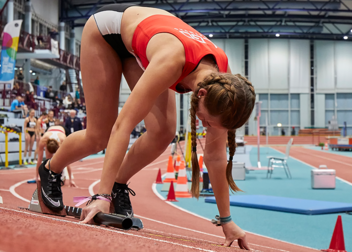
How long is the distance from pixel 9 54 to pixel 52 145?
9285mm

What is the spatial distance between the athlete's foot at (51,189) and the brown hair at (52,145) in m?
3.67

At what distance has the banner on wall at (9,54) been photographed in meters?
13.5

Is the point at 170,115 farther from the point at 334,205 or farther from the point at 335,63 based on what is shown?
the point at 335,63

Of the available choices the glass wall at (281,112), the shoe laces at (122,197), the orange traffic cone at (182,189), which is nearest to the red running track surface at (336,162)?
the orange traffic cone at (182,189)

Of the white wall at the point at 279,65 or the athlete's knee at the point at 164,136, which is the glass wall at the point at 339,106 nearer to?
the white wall at the point at 279,65

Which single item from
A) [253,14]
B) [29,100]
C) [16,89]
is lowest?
[29,100]

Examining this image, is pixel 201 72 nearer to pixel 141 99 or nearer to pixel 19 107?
pixel 141 99

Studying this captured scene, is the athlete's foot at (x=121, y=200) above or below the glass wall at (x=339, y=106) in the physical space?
below

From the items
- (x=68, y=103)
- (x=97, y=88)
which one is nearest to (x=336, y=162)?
(x=97, y=88)

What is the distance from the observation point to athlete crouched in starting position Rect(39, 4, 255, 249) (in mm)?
1720

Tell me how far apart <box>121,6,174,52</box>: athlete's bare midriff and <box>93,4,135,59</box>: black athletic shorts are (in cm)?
5

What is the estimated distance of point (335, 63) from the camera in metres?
38.0

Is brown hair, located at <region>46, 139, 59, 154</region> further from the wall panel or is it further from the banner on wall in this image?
the wall panel

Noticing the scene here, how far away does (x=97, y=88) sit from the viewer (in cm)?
227
